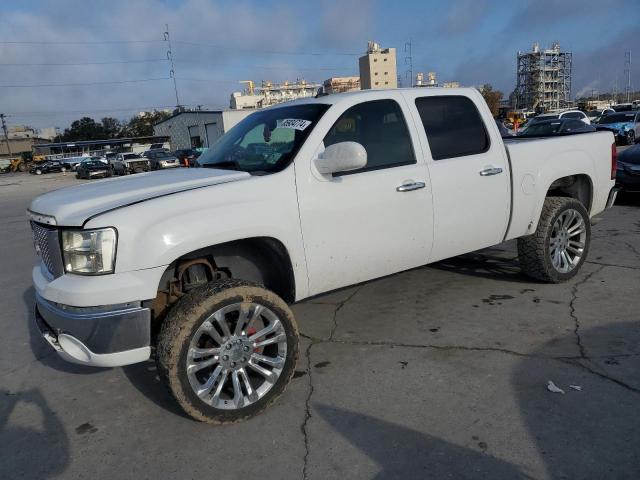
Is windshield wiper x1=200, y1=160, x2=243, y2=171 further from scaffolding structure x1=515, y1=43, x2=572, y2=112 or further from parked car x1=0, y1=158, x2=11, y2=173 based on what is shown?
scaffolding structure x1=515, y1=43, x2=572, y2=112

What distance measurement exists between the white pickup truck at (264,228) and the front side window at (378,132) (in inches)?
0.4

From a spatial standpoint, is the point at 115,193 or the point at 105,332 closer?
the point at 105,332

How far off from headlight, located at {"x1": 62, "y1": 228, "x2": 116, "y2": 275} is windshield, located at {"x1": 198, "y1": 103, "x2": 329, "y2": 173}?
1.17 m

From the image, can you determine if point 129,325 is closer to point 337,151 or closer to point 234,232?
point 234,232

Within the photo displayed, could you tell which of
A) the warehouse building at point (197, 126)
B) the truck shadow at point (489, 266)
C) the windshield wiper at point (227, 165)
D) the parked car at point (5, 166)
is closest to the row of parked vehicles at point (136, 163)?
the warehouse building at point (197, 126)

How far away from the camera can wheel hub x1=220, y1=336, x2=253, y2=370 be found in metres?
3.12

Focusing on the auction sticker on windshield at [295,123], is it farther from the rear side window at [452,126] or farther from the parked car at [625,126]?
the parked car at [625,126]

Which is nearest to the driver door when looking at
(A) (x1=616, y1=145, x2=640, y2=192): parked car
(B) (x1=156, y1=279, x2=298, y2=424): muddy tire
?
(B) (x1=156, y1=279, x2=298, y2=424): muddy tire

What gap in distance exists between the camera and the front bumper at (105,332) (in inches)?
110

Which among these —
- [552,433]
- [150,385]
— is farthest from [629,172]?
[150,385]

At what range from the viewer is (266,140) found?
3982 millimetres

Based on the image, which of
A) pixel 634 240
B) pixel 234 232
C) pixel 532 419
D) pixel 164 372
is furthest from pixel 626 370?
pixel 634 240

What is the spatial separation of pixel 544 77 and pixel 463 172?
14383 cm

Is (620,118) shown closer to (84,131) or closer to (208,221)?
(208,221)
